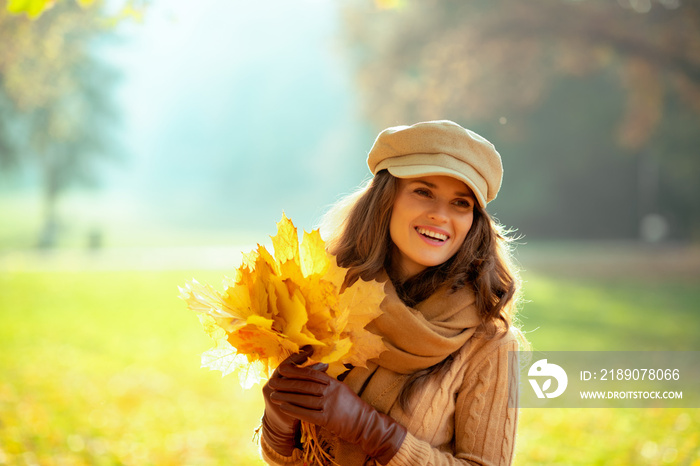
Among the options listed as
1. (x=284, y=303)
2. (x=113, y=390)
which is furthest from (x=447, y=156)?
(x=113, y=390)

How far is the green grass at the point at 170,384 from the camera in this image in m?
5.02

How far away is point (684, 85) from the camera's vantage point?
13.1m

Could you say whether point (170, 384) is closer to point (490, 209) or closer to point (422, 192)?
point (422, 192)

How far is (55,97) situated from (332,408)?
63.9ft

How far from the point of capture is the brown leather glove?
172cm

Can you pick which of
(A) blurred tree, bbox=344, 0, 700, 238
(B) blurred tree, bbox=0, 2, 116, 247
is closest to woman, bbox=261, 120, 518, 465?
(B) blurred tree, bbox=0, 2, 116, 247

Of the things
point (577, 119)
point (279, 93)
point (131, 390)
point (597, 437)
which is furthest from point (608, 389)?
point (279, 93)

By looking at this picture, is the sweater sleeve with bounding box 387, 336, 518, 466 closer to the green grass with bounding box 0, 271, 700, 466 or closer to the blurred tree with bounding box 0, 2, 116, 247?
the green grass with bounding box 0, 271, 700, 466

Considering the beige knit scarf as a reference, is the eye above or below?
above

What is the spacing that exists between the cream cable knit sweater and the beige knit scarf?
Result: 0.16ft

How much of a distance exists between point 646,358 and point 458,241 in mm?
6755

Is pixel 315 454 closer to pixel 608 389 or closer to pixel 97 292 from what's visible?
pixel 608 389

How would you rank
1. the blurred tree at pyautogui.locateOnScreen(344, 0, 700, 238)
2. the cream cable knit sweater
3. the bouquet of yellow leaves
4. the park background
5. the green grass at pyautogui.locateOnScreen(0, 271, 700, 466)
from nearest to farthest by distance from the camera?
the bouquet of yellow leaves, the cream cable knit sweater, the green grass at pyautogui.locateOnScreen(0, 271, 700, 466), the park background, the blurred tree at pyautogui.locateOnScreen(344, 0, 700, 238)

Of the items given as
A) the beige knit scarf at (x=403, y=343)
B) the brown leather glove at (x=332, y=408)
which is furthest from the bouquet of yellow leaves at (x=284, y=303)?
the beige knit scarf at (x=403, y=343)
